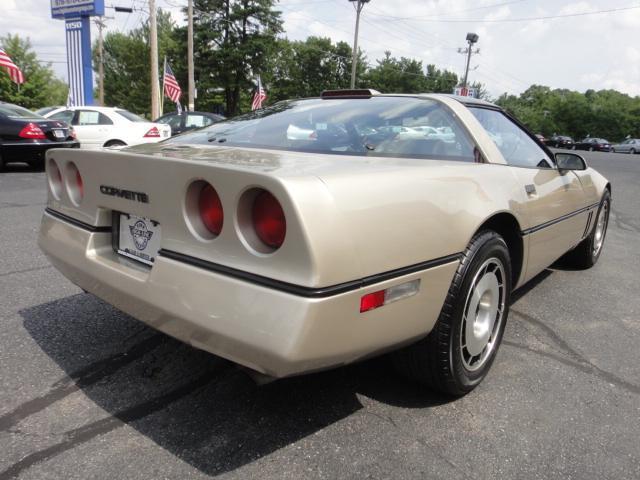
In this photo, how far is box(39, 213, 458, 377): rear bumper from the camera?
1.47 metres

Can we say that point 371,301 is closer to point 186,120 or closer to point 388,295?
point 388,295

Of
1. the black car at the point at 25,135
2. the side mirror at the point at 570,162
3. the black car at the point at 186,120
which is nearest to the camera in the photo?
the side mirror at the point at 570,162

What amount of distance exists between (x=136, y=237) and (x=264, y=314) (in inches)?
31.2

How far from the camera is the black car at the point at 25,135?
919 centimetres

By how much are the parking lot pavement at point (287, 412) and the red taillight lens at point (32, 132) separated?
7.47 m

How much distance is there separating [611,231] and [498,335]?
200 inches

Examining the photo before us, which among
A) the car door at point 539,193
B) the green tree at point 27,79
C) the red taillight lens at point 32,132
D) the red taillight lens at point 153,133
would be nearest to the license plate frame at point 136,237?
the car door at point 539,193

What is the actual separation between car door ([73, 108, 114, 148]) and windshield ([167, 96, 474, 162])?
9.02 m

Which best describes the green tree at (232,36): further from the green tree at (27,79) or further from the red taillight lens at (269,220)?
the red taillight lens at (269,220)

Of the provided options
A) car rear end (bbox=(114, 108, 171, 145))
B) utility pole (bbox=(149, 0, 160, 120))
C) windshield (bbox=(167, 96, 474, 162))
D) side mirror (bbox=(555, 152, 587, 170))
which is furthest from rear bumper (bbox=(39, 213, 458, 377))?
utility pole (bbox=(149, 0, 160, 120))

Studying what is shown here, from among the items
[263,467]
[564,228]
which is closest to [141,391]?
[263,467]

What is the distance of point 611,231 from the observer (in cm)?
656

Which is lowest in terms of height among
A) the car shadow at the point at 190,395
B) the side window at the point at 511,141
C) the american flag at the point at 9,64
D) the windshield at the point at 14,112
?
the car shadow at the point at 190,395

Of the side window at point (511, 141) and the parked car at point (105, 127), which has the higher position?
the side window at point (511, 141)
